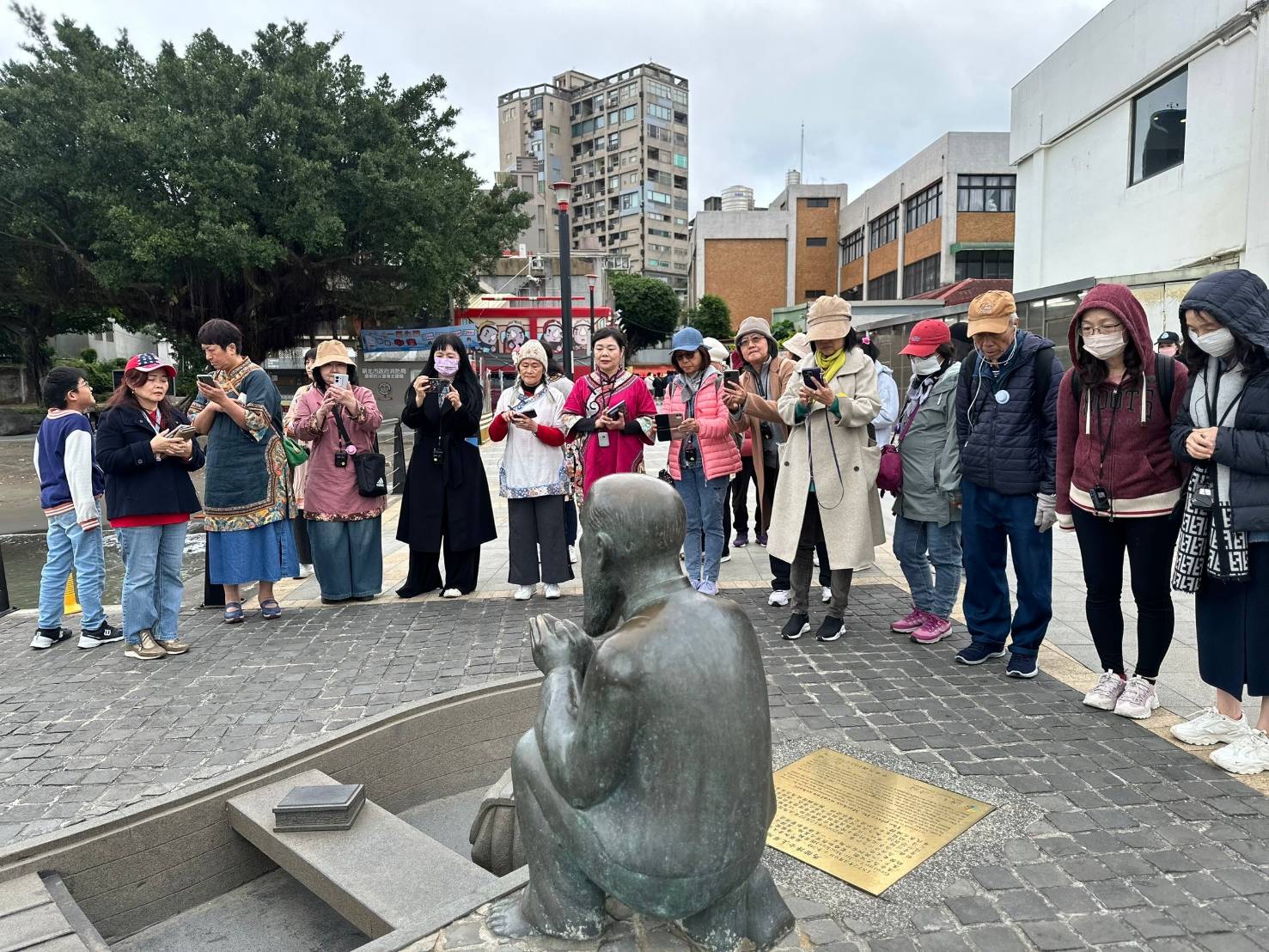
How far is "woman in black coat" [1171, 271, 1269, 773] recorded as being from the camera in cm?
308

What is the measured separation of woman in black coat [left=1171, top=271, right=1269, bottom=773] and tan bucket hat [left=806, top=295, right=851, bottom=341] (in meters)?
1.83

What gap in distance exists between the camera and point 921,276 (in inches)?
1615

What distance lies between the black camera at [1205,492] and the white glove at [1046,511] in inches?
29.1

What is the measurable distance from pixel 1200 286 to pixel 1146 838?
2.14 metres

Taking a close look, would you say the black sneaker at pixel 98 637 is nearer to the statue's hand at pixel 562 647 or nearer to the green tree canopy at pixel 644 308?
the statue's hand at pixel 562 647

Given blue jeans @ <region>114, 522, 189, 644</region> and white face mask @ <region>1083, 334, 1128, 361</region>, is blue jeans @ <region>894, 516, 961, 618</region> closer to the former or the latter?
white face mask @ <region>1083, 334, 1128, 361</region>

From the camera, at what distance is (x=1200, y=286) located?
3191 mm

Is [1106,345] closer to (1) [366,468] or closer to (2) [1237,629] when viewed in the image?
(2) [1237,629]

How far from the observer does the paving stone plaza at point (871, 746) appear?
93.0 inches

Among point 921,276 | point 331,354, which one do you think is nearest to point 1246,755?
point 331,354

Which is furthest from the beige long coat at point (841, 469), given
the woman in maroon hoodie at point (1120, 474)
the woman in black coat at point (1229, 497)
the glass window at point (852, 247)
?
the glass window at point (852, 247)

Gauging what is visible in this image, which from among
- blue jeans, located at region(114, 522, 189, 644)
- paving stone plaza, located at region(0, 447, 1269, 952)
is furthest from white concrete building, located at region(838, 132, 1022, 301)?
blue jeans, located at region(114, 522, 189, 644)

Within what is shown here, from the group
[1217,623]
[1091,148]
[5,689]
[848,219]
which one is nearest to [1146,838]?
[1217,623]

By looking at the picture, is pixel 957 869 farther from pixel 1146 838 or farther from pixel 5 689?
pixel 5 689
